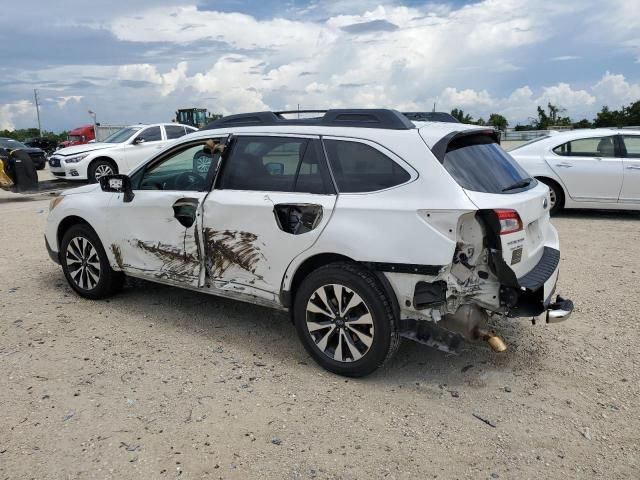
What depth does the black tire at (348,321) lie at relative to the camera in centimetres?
354

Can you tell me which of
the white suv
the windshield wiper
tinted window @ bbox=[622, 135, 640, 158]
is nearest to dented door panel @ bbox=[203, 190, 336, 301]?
the windshield wiper

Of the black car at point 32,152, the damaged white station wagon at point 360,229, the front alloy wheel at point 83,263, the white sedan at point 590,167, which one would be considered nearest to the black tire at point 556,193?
the white sedan at point 590,167

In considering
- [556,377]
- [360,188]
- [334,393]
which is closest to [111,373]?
[334,393]

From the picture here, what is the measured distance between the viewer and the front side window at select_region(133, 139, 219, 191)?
4484 millimetres

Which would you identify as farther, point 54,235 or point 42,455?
point 54,235

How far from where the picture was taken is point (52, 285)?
19.6ft

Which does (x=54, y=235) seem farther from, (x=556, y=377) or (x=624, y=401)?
(x=624, y=401)

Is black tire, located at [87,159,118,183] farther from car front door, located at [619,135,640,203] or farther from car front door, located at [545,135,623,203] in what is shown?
car front door, located at [619,135,640,203]

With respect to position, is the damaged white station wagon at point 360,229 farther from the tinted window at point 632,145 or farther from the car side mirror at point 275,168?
the tinted window at point 632,145

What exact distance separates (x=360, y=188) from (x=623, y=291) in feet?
11.2

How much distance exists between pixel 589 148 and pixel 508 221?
23.2 ft

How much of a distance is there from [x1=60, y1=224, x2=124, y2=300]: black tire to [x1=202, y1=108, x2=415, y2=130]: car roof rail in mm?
1747

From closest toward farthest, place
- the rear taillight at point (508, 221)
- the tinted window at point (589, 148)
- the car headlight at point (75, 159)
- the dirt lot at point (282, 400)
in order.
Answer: the dirt lot at point (282, 400)
the rear taillight at point (508, 221)
the tinted window at point (589, 148)
the car headlight at point (75, 159)

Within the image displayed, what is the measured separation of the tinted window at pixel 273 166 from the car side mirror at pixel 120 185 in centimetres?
107
